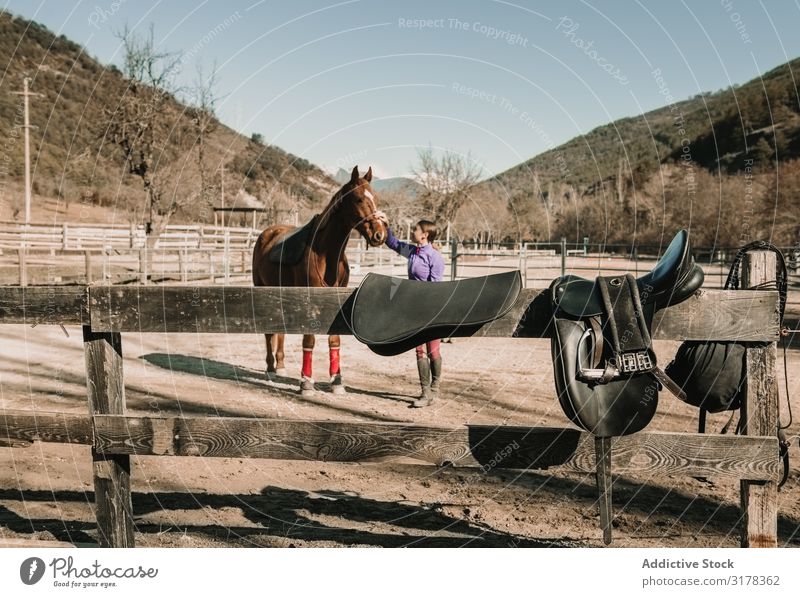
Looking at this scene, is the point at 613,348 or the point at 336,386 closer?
the point at 613,348

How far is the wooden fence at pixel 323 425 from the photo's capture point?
241cm

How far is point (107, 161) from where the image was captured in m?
44.8

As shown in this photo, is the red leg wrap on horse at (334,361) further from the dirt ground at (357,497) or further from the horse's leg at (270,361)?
the horse's leg at (270,361)

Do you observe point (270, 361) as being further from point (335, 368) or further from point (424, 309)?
point (424, 309)

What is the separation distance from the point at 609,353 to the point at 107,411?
6.87 ft

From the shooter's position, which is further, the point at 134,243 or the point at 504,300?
the point at 134,243

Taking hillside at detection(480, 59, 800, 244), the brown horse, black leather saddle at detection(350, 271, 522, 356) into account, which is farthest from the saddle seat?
the brown horse

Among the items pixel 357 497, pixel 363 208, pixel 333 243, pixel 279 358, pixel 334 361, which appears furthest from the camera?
pixel 279 358

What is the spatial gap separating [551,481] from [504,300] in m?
2.25

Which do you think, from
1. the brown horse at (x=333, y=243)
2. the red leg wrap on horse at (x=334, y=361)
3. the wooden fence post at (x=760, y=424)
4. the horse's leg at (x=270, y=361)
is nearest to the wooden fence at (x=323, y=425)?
the wooden fence post at (x=760, y=424)

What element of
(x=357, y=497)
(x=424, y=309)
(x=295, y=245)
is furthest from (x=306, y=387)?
(x=424, y=309)

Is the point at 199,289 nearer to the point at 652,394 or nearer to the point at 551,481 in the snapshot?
the point at 652,394

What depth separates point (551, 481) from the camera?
4.17 metres
